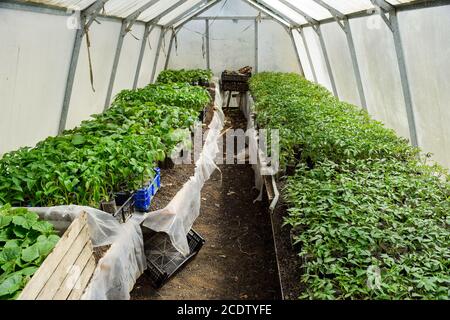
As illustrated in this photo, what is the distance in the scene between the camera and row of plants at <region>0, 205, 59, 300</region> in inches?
89.0

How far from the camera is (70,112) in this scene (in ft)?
19.5

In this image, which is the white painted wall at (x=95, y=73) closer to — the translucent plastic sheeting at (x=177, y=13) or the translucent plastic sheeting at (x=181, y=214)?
the translucent plastic sheeting at (x=181, y=214)

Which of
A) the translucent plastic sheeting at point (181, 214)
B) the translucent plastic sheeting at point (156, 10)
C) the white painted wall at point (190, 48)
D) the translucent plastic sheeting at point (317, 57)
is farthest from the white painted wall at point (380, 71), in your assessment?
the white painted wall at point (190, 48)

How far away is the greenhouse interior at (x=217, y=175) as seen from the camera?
8.91 feet

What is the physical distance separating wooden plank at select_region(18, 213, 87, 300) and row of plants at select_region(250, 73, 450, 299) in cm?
166

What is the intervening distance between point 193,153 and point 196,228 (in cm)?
124

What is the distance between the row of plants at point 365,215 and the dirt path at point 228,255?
1.16 meters

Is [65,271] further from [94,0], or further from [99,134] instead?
[94,0]

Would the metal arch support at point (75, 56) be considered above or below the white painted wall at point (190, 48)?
below

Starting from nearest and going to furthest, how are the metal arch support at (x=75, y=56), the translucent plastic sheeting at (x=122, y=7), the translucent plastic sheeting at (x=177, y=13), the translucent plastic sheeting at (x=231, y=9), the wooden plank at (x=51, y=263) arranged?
the wooden plank at (x=51, y=263), the metal arch support at (x=75, y=56), the translucent plastic sheeting at (x=122, y=7), the translucent plastic sheeting at (x=177, y=13), the translucent plastic sheeting at (x=231, y=9)

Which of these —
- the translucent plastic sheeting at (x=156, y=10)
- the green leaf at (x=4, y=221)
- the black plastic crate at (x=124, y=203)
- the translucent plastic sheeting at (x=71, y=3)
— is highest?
the translucent plastic sheeting at (x=156, y=10)

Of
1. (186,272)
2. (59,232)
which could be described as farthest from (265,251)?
(59,232)

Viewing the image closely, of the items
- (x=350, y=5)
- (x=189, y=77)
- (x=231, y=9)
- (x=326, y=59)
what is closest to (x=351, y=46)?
(x=350, y=5)

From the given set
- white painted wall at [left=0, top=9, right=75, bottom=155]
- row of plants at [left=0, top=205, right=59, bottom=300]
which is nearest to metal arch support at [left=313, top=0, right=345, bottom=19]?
white painted wall at [left=0, top=9, right=75, bottom=155]
